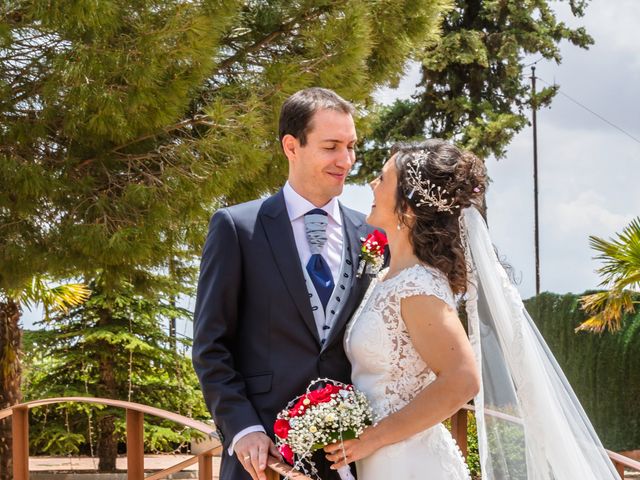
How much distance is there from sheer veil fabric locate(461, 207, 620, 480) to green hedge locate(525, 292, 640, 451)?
43.1ft

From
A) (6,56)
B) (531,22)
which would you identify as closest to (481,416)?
(6,56)

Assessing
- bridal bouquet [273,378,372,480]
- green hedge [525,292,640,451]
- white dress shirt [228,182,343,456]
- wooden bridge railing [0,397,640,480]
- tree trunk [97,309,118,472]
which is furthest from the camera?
green hedge [525,292,640,451]

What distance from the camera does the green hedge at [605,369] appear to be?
51.2ft

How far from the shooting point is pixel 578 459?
9.41 ft

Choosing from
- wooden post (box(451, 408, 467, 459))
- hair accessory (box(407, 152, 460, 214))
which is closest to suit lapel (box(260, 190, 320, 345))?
hair accessory (box(407, 152, 460, 214))

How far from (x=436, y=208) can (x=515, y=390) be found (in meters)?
0.64

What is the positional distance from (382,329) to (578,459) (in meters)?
0.78

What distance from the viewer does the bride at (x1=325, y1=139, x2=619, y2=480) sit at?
8.21 feet

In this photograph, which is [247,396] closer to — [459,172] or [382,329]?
[382,329]

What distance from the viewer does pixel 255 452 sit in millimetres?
2555

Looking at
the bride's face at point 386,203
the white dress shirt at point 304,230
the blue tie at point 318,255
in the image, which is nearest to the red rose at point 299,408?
the blue tie at point 318,255

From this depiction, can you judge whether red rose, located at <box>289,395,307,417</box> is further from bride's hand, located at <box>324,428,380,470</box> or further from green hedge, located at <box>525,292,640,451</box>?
green hedge, located at <box>525,292,640,451</box>

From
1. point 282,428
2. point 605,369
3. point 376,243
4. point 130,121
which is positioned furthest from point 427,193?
point 605,369

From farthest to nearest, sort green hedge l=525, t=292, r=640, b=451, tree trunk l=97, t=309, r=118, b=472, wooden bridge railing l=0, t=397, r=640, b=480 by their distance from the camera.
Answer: green hedge l=525, t=292, r=640, b=451 < tree trunk l=97, t=309, r=118, b=472 < wooden bridge railing l=0, t=397, r=640, b=480
